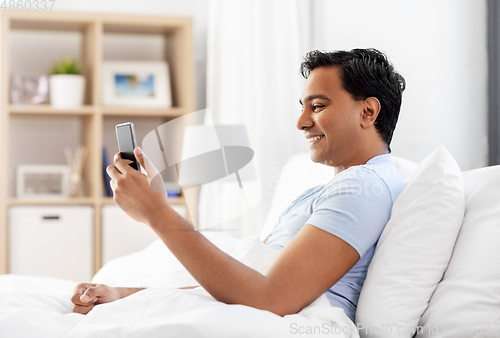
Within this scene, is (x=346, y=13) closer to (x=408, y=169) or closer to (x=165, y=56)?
(x=408, y=169)

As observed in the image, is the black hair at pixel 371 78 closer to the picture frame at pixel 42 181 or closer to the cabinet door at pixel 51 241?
the cabinet door at pixel 51 241

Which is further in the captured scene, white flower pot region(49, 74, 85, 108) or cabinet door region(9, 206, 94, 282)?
white flower pot region(49, 74, 85, 108)

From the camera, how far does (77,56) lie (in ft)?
9.81

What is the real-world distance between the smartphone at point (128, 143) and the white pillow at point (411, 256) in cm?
48

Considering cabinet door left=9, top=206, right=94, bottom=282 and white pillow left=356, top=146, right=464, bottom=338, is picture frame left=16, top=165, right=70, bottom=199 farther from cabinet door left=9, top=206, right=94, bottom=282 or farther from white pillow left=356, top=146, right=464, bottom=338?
white pillow left=356, top=146, right=464, bottom=338

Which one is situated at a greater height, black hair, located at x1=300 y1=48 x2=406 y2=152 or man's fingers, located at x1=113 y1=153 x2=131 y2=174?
black hair, located at x1=300 y1=48 x2=406 y2=152

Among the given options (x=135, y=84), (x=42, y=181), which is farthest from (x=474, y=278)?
(x=42, y=181)

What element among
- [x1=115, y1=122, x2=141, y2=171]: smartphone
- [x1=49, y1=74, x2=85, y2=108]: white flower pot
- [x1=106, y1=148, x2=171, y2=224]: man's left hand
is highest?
[x1=49, y1=74, x2=85, y2=108]: white flower pot

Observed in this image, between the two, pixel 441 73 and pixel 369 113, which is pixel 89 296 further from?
pixel 441 73

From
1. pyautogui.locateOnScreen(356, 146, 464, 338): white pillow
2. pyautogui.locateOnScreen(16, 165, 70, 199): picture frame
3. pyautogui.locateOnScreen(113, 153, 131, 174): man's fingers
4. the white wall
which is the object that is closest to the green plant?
pyautogui.locateOnScreen(16, 165, 70, 199): picture frame

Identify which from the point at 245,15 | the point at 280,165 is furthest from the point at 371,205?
the point at 245,15

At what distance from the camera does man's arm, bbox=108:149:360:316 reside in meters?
0.86

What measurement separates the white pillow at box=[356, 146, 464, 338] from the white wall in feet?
1.17

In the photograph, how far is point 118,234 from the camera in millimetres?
2639
